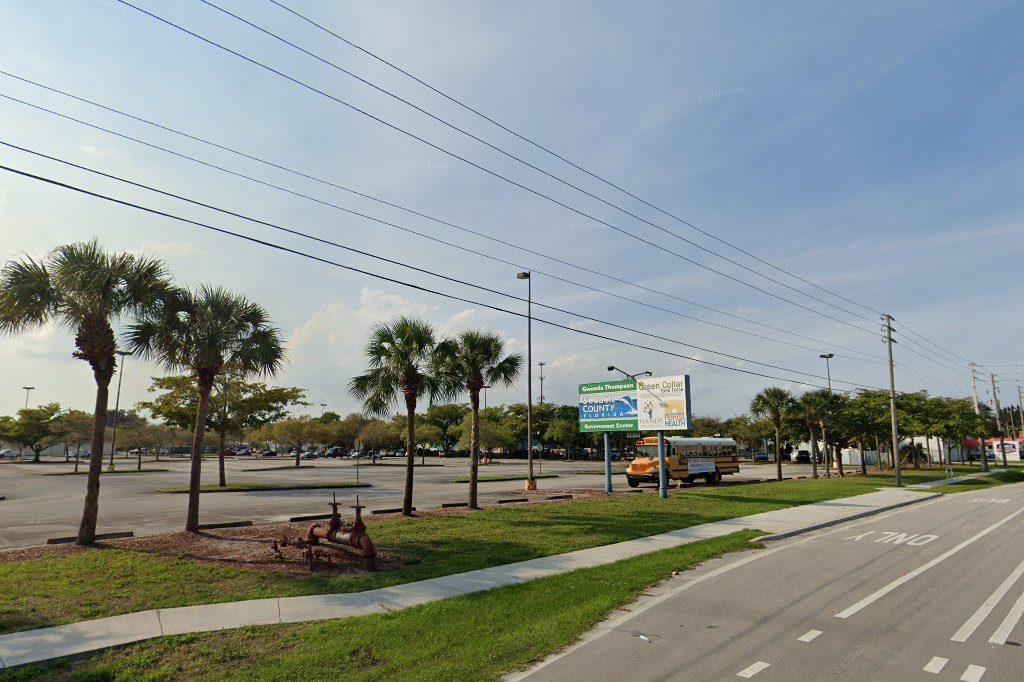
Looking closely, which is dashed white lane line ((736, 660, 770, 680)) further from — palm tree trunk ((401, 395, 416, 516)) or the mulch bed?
palm tree trunk ((401, 395, 416, 516))

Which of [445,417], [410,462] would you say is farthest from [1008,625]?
[445,417]

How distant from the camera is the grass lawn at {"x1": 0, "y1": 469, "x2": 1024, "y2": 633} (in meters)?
8.82

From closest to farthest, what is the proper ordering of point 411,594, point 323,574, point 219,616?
point 219,616 → point 411,594 → point 323,574

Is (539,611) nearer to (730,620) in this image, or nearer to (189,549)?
(730,620)

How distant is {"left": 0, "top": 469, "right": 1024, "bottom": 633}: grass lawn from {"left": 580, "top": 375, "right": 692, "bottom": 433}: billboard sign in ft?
22.3

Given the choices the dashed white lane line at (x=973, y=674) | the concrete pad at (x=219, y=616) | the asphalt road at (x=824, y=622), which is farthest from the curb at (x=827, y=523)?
the concrete pad at (x=219, y=616)

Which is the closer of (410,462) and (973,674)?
(973,674)

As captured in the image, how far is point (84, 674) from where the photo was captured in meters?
6.14

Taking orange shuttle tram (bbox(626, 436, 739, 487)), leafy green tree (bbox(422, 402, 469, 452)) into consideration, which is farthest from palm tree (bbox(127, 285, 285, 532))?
leafy green tree (bbox(422, 402, 469, 452))

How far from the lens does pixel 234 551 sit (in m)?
12.8

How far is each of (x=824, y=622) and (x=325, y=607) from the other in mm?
6982

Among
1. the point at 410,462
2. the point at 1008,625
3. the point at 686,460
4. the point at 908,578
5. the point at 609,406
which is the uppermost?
the point at 609,406

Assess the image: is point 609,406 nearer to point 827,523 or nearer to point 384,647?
point 827,523

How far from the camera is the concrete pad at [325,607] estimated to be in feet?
26.7
